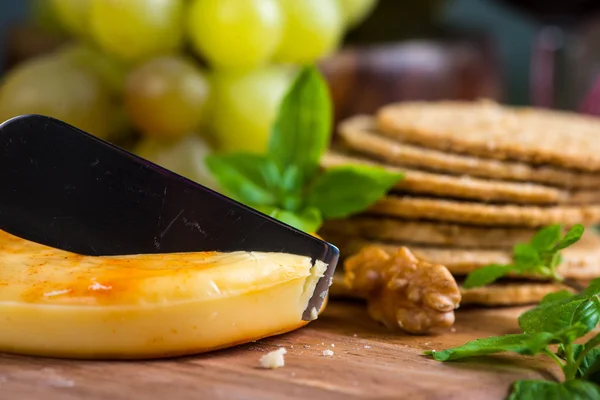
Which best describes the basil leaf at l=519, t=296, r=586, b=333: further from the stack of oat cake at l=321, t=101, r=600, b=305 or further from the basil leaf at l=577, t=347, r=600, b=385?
the stack of oat cake at l=321, t=101, r=600, b=305

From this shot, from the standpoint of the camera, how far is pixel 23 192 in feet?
2.56

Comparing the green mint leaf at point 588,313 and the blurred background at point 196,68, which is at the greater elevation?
the blurred background at point 196,68

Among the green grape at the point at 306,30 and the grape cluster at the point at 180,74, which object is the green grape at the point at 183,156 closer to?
the grape cluster at the point at 180,74

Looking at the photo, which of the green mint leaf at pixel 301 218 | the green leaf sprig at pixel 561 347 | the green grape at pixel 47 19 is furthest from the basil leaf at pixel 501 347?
the green grape at pixel 47 19

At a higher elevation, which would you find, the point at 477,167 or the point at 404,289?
the point at 477,167

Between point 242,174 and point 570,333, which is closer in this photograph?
point 570,333

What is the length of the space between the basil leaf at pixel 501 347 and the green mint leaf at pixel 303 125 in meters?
0.38

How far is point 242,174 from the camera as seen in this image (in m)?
1.03

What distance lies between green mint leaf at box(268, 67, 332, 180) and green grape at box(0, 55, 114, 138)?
345 mm

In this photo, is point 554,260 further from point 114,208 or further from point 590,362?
point 114,208

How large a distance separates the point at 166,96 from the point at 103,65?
0.66ft

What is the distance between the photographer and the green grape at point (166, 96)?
3.77ft

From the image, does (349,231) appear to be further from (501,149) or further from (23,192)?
(23,192)

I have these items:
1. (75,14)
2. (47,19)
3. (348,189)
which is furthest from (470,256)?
(47,19)
